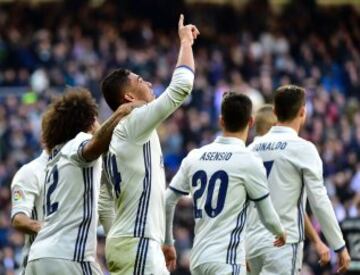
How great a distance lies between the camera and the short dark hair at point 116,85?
11180 millimetres

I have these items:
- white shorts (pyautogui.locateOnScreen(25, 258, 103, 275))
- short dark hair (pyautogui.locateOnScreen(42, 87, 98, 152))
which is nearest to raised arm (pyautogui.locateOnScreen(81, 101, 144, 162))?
short dark hair (pyautogui.locateOnScreen(42, 87, 98, 152))

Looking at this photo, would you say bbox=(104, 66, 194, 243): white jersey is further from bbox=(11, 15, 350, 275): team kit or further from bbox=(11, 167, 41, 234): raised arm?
bbox=(11, 167, 41, 234): raised arm

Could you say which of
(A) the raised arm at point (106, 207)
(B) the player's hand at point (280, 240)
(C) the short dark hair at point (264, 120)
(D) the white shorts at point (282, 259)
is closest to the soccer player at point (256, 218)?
(C) the short dark hair at point (264, 120)

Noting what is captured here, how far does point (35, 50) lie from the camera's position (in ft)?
92.7

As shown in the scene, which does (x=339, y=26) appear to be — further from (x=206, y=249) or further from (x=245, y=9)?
(x=206, y=249)

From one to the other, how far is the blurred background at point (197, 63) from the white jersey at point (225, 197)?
349 inches

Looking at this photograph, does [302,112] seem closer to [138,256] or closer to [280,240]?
[280,240]

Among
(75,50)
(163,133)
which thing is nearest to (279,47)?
(75,50)

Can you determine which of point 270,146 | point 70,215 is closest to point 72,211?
point 70,215

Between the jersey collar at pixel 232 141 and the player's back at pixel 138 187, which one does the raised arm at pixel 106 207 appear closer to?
the player's back at pixel 138 187

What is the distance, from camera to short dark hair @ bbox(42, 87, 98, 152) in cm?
1130

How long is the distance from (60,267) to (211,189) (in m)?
1.29

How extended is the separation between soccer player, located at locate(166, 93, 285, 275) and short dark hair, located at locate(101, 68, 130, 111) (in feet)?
2.71

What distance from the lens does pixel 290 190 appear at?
12.1 meters
